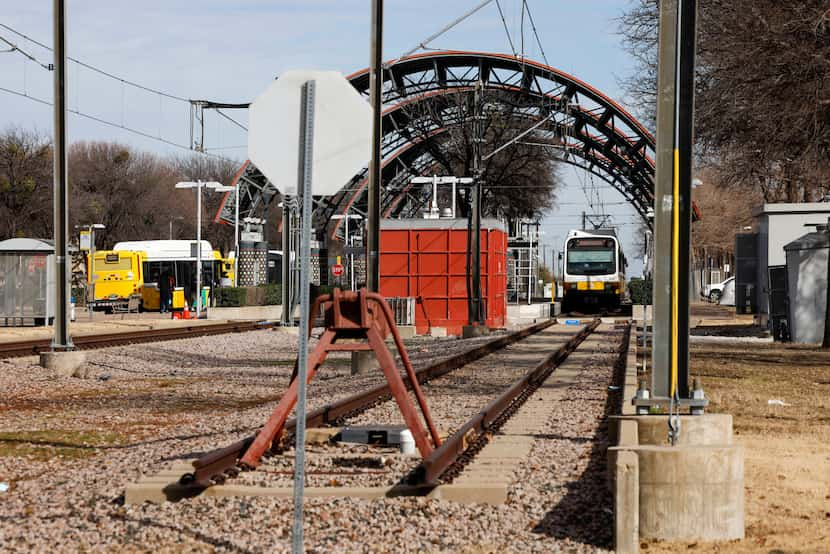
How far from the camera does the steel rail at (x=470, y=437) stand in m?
7.71

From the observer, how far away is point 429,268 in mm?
37781

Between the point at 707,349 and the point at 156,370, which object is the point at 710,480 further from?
the point at 707,349

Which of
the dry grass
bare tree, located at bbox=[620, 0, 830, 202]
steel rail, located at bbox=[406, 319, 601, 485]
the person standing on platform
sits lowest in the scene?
the dry grass

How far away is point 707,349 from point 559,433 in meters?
16.3

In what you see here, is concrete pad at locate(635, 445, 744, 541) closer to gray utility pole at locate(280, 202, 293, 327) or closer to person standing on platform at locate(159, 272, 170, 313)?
gray utility pole at locate(280, 202, 293, 327)

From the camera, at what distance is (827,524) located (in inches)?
285

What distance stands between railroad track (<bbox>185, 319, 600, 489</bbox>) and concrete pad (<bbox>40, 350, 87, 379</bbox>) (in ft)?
17.8

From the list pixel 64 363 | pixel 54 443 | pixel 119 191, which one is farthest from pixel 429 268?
pixel 119 191

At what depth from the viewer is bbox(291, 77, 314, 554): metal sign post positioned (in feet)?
19.3

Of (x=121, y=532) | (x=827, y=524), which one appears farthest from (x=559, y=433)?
(x=121, y=532)

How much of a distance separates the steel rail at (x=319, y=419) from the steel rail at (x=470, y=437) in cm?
125

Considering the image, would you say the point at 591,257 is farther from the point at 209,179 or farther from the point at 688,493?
the point at 209,179

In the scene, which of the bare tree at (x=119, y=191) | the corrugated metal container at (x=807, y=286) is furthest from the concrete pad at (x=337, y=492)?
the bare tree at (x=119, y=191)

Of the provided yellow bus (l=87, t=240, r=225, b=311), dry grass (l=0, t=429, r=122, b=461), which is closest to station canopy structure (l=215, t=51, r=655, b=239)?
yellow bus (l=87, t=240, r=225, b=311)
